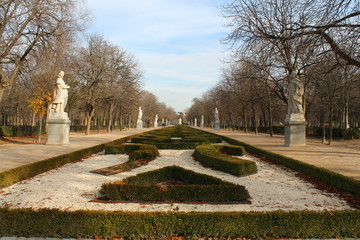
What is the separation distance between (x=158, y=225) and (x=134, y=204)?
133 cm

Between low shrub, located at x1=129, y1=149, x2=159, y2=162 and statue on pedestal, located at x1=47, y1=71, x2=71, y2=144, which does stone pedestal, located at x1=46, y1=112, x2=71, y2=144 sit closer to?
statue on pedestal, located at x1=47, y1=71, x2=71, y2=144

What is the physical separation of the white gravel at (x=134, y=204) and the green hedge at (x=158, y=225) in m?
0.83

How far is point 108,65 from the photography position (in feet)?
83.4

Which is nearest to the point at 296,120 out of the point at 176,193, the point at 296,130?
the point at 296,130

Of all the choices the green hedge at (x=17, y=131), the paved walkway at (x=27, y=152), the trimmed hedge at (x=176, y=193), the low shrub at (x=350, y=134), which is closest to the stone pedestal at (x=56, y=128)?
the paved walkway at (x=27, y=152)

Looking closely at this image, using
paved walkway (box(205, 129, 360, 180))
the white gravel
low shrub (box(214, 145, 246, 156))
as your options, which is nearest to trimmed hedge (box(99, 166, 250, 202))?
the white gravel

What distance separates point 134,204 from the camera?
4.93m

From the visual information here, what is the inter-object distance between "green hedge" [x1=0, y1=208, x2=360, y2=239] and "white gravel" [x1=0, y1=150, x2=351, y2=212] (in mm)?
832

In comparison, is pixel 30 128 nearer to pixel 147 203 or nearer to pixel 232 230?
pixel 147 203

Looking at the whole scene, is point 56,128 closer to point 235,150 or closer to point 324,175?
point 235,150

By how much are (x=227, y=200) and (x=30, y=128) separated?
27139mm

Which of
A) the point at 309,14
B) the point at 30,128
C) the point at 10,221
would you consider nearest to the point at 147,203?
the point at 10,221

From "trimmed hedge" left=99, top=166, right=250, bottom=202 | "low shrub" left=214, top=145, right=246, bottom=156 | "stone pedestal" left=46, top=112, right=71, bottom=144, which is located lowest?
"trimmed hedge" left=99, top=166, right=250, bottom=202

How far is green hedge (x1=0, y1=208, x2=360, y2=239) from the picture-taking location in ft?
12.2
